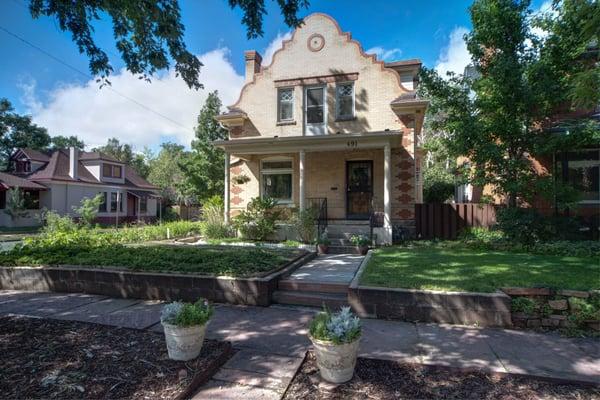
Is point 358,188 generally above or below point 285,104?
below

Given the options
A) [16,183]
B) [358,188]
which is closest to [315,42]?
[358,188]

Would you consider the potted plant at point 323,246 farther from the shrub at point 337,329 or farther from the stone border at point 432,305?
the shrub at point 337,329

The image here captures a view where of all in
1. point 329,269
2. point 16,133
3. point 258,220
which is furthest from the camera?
point 16,133

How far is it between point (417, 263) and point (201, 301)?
484 centimetres

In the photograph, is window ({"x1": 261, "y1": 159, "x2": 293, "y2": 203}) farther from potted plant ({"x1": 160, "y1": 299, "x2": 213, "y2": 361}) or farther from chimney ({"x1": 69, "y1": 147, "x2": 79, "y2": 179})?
chimney ({"x1": 69, "y1": 147, "x2": 79, "y2": 179})

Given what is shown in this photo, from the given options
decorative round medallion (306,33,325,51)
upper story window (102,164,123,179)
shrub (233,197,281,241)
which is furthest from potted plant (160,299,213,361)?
upper story window (102,164,123,179)

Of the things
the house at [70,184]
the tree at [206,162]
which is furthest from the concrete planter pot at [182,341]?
the house at [70,184]

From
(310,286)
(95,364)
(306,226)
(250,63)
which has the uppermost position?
(250,63)

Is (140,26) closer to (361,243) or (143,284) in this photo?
(143,284)

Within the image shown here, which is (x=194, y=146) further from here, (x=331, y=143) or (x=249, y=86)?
(x=331, y=143)

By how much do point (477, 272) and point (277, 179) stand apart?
8.85m

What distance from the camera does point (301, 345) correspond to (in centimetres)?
377

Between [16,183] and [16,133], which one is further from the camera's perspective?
[16,133]

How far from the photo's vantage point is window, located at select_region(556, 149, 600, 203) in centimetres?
1080
